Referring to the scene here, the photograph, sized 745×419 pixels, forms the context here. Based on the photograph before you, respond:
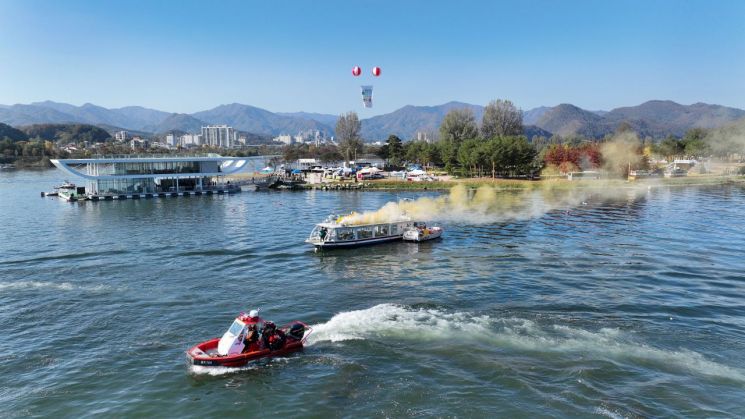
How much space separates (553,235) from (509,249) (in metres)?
11.2

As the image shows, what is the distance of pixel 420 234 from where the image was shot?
5872 cm

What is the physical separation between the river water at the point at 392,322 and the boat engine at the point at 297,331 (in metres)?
1.12

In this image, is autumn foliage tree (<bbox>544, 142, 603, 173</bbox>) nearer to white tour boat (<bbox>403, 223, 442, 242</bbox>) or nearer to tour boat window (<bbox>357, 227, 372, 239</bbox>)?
white tour boat (<bbox>403, 223, 442, 242</bbox>)

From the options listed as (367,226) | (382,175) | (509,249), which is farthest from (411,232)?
(382,175)

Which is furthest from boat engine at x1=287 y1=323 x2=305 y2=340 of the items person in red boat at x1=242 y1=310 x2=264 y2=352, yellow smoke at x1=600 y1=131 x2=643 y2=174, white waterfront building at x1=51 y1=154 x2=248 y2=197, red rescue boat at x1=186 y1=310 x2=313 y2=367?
yellow smoke at x1=600 y1=131 x2=643 y2=174

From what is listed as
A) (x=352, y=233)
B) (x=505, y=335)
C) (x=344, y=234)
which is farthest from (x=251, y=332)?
(x=352, y=233)

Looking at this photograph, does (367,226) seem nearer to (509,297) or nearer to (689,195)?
(509,297)

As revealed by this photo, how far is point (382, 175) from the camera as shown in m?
148

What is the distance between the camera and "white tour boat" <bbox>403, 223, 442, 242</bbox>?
5856cm

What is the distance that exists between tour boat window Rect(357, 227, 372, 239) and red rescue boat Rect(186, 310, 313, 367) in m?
29.0

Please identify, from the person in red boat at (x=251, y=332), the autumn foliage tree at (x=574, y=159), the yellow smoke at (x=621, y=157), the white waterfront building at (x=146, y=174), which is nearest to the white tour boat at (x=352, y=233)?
the person in red boat at (x=251, y=332)

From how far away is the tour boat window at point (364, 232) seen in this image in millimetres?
57156

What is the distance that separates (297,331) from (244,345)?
3235 mm

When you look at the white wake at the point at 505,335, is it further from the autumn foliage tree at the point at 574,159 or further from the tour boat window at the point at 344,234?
the autumn foliage tree at the point at 574,159
